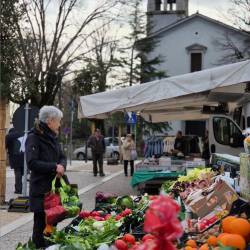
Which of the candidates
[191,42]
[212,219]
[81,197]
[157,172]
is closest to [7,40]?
[81,197]

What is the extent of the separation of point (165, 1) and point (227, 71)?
46.4 metres

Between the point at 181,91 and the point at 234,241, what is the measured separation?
7.55m

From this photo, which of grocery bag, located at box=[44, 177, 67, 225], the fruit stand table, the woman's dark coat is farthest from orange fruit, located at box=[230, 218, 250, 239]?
the fruit stand table

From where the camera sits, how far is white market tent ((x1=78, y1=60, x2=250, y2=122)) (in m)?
10.1

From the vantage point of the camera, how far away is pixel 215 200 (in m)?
4.37

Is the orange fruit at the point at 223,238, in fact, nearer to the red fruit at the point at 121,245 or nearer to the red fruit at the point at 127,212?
the red fruit at the point at 121,245

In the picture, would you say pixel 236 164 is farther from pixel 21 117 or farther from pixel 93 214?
pixel 21 117

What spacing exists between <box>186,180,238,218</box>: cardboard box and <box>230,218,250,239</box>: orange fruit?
557mm

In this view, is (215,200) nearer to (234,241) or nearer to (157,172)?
(234,241)

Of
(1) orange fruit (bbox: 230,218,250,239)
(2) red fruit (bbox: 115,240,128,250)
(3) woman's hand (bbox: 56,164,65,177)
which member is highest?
(3) woman's hand (bbox: 56,164,65,177)

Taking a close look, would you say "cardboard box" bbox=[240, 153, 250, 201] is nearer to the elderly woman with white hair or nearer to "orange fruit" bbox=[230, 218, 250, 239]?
"orange fruit" bbox=[230, 218, 250, 239]

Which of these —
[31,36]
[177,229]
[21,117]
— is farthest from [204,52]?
[177,229]

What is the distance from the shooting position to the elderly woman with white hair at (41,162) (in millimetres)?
5527

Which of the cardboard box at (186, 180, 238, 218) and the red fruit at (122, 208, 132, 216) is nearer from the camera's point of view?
the cardboard box at (186, 180, 238, 218)
